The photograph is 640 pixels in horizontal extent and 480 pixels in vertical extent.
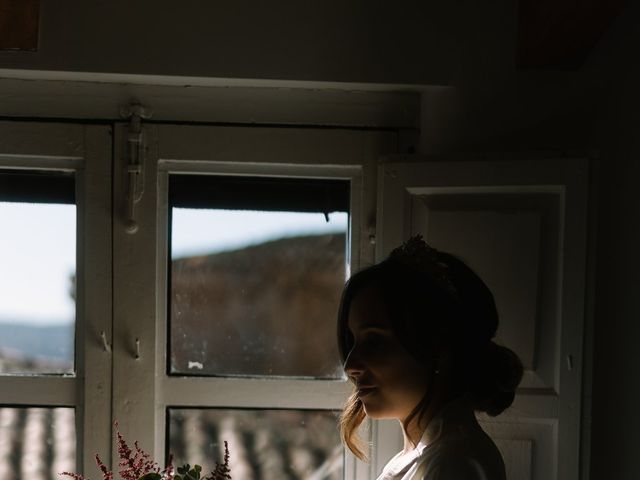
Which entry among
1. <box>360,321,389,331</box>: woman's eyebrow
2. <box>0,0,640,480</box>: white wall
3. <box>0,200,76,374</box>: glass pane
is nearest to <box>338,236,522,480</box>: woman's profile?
<box>360,321,389,331</box>: woman's eyebrow

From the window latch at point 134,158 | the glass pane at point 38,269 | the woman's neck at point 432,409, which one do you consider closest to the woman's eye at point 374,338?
the woman's neck at point 432,409

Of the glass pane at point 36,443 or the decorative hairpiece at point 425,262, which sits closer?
the decorative hairpiece at point 425,262

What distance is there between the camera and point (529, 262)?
1.93 m

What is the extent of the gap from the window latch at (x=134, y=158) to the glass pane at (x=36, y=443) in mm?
582

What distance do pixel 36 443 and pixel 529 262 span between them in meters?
1.46

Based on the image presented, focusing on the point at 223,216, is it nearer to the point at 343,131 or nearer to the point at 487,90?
the point at 343,131

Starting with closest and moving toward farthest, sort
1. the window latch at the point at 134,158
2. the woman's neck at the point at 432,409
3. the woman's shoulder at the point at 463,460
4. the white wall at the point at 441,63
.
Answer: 1. the woman's shoulder at the point at 463,460
2. the woman's neck at the point at 432,409
3. the white wall at the point at 441,63
4. the window latch at the point at 134,158

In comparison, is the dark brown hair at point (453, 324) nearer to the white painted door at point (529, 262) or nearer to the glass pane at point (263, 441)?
the white painted door at point (529, 262)

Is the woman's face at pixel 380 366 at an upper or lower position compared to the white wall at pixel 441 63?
lower

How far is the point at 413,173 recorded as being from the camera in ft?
6.48

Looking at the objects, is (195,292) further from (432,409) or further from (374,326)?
(432,409)

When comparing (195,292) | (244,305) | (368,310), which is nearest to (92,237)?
(195,292)

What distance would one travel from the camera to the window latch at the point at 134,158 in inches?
84.5

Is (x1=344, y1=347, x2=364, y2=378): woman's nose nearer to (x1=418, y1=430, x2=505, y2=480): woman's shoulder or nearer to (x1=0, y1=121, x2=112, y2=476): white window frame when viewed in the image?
(x1=418, y1=430, x2=505, y2=480): woman's shoulder
